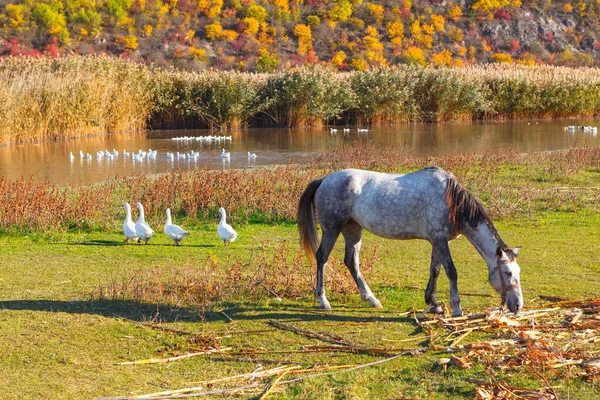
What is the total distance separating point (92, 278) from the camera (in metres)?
11.1

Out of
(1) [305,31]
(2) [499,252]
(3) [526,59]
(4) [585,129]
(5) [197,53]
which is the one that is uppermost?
(1) [305,31]

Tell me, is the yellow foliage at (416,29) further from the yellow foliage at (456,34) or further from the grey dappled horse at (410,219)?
the grey dappled horse at (410,219)

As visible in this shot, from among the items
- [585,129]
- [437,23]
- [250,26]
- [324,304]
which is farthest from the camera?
[437,23]

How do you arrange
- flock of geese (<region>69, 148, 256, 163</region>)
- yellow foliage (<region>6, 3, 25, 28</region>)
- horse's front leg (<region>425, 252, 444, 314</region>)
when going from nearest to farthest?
horse's front leg (<region>425, 252, 444, 314</region>) → flock of geese (<region>69, 148, 256, 163</region>) → yellow foliage (<region>6, 3, 25, 28</region>)

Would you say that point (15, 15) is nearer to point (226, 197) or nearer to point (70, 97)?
point (70, 97)

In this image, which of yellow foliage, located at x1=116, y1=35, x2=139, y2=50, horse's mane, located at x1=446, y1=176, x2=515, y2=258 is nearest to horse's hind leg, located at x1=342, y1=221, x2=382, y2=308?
horse's mane, located at x1=446, y1=176, x2=515, y2=258

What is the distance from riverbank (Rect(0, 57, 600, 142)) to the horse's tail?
871 inches

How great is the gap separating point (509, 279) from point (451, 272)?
2.40 feet

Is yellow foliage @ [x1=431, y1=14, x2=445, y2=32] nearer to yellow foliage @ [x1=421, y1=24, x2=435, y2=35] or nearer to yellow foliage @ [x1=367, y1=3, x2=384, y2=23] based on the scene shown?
yellow foliage @ [x1=421, y1=24, x2=435, y2=35]

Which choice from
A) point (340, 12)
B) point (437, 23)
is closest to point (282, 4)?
point (340, 12)

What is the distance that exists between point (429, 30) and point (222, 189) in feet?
229

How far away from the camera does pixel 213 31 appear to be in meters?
75.3

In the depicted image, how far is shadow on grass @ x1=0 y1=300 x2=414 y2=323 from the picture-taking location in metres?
9.14

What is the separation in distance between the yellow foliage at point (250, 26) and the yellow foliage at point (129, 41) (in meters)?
10.5
